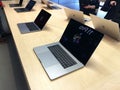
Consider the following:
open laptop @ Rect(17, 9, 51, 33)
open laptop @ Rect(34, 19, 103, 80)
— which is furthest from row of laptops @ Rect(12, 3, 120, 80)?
open laptop @ Rect(17, 9, 51, 33)

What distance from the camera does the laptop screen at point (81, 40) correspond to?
0.88 metres

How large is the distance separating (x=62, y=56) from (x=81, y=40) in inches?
7.1

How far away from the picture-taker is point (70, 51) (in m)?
1.03

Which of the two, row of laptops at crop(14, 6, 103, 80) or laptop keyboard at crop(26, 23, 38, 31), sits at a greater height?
row of laptops at crop(14, 6, 103, 80)

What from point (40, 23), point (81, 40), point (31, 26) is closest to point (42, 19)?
point (40, 23)

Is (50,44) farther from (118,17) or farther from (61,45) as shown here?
(118,17)

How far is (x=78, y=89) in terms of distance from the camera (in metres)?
0.70

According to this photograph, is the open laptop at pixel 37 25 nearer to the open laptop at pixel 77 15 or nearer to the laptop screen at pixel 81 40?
the open laptop at pixel 77 15

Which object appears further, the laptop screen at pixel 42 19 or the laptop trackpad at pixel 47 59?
the laptop screen at pixel 42 19

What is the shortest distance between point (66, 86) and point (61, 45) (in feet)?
1.60

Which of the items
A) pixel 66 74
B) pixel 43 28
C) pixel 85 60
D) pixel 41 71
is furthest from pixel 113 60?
pixel 43 28

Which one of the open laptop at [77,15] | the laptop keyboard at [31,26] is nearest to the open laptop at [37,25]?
the laptop keyboard at [31,26]

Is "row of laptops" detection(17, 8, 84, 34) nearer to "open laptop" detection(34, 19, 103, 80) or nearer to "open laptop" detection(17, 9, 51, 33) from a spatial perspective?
"open laptop" detection(17, 9, 51, 33)

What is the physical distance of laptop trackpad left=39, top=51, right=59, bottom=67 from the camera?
898mm
